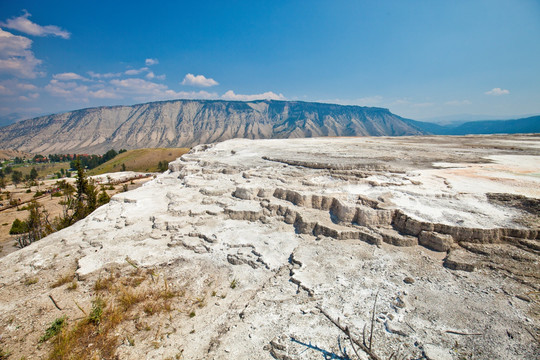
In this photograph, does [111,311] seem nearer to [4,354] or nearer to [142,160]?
[4,354]

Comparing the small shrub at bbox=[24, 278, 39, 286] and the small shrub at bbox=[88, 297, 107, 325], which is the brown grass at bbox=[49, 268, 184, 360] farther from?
the small shrub at bbox=[24, 278, 39, 286]

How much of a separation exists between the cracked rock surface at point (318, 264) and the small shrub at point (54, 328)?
20 cm

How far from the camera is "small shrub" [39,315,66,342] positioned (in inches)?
216

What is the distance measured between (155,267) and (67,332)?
2475mm

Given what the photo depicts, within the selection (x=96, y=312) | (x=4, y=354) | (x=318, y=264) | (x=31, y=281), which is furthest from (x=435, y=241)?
(x=31, y=281)

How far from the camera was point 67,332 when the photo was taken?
18.3 ft

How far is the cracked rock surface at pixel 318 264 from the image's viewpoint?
16.4ft

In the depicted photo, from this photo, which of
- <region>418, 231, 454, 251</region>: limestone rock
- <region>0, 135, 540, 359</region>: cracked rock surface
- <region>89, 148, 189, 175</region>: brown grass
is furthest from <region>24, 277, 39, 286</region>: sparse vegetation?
<region>89, 148, 189, 175</region>: brown grass

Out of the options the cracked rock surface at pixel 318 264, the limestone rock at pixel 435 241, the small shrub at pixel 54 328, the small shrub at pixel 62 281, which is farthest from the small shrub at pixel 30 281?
the limestone rock at pixel 435 241

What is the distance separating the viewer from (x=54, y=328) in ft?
18.7

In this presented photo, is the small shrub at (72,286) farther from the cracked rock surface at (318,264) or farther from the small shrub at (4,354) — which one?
the small shrub at (4,354)

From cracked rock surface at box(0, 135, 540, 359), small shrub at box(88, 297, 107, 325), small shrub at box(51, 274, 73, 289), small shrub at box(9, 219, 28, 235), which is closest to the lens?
cracked rock surface at box(0, 135, 540, 359)

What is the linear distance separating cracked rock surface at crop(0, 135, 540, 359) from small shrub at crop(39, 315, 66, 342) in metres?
0.20

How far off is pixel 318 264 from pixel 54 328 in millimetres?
7006
